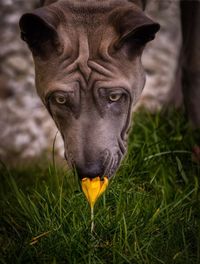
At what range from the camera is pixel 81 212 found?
10.3ft

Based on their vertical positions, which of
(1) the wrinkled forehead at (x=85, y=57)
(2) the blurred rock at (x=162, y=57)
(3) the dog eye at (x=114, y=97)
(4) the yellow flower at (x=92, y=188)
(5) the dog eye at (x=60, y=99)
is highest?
(1) the wrinkled forehead at (x=85, y=57)

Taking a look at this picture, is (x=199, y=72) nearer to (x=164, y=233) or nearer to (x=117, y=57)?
(x=117, y=57)

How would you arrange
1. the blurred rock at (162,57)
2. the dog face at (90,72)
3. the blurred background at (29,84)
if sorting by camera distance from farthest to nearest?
1. the blurred rock at (162,57)
2. the blurred background at (29,84)
3. the dog face at (90,72)

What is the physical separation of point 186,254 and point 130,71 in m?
0.95

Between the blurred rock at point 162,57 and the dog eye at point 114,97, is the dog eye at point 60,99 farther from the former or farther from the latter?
the blurred rock at point 162,57

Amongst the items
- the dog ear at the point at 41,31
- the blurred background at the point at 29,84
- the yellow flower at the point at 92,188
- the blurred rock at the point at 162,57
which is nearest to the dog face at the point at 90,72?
the dog ear at the point at 41,31

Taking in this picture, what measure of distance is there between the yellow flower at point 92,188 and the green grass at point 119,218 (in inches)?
8.0

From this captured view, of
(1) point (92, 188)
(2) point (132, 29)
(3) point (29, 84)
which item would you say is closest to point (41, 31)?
(2) point (132, 29)

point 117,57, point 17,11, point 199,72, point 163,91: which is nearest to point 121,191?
point 117,57

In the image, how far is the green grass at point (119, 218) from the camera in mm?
2979

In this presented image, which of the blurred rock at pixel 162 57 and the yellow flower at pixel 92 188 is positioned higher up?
the yellow flower at pixel 92 188

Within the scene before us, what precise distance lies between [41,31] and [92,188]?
2.73 ft

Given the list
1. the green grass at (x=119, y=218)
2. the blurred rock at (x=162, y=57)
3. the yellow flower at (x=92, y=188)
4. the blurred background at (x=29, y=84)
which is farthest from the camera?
the blurred rock at (x=162, y=57)

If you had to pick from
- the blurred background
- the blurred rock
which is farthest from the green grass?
the blurred rock
